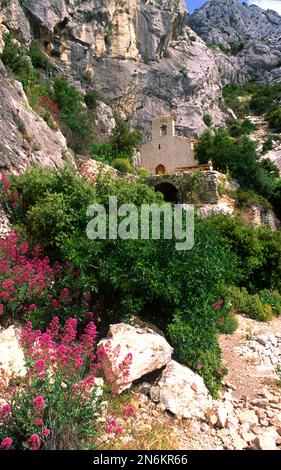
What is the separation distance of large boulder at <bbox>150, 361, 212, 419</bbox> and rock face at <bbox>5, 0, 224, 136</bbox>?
2247 centimetres

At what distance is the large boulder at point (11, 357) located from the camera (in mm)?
3543

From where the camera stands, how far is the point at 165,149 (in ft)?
84.9

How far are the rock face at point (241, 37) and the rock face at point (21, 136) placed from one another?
5421 cm

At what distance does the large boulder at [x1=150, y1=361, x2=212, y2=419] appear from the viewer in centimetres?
392

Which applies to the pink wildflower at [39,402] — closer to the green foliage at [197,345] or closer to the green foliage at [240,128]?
the green foliage at [197,345]

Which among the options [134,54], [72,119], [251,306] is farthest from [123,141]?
[251,306]

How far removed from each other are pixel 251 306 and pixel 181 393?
5169 mm

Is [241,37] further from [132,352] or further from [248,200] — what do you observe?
[132,352]

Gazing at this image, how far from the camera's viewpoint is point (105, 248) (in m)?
5.28

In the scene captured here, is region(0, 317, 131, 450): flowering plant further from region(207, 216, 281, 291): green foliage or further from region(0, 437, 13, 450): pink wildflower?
region(207, 216, 281, 291): green foliage

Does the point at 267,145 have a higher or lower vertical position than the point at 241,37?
lower

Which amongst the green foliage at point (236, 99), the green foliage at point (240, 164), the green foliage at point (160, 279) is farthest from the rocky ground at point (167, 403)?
the green foliage at point (236, 99)

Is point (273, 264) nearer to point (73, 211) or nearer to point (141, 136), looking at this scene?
point (73, 211)
